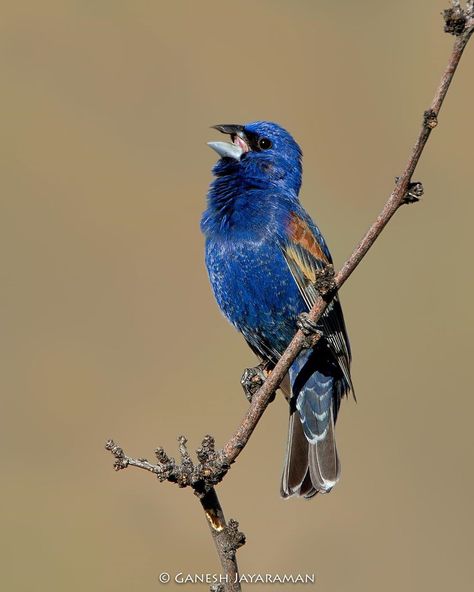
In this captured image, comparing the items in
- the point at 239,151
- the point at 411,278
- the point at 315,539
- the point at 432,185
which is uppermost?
the point at 432,185

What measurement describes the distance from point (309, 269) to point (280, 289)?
18 centimetres

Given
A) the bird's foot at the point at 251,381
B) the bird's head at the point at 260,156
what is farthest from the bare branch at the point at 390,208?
the bird's head at the point at 260,156

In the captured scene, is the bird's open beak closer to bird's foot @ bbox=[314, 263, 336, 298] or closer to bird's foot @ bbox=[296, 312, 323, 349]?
bird's foot @ bbox=[296, 312, 323, 349]

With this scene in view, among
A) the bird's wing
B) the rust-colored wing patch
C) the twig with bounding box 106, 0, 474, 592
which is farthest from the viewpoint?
the rust-colored wing patch

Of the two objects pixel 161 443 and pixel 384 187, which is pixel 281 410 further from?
pixel 384 187

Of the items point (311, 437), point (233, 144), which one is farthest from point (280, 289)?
point (233, 144)

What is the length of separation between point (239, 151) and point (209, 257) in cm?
66

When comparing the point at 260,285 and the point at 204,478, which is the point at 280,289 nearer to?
the point at 260,285

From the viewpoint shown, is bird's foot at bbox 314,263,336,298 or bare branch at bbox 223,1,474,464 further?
bird's foot at bbox 314,263,336,298

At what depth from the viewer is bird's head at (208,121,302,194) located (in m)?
5.43

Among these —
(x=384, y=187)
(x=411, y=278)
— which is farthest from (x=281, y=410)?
(x=384, y=187)

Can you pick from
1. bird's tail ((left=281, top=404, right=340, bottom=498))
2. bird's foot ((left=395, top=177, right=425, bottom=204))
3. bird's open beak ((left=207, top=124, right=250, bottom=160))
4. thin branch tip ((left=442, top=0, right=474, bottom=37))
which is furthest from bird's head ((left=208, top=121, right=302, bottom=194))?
thin branch tip ((left=442, top=0, right=474, bottom=37))

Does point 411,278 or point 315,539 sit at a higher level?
point 411,278

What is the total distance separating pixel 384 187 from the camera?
9836mm
